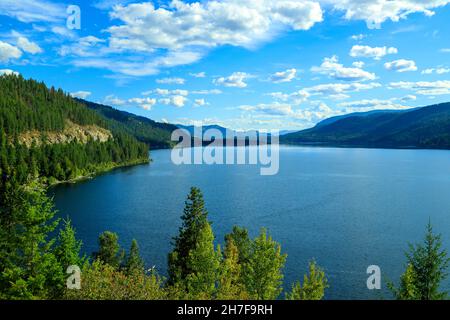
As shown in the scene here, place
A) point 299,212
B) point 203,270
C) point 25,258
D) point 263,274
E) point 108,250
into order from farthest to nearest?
Result: point 299,212
point 108,250
point 203,270
point 263,274
point 25,258

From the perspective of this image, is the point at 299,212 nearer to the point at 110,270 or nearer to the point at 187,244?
the point at 187,244

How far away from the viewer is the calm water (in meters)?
69.1

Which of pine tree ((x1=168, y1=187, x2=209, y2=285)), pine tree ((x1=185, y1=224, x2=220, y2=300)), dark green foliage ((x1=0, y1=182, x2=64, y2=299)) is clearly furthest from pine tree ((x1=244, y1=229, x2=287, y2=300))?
dark green foliage ((x1=0, y1=182, x2=64, y2=299))

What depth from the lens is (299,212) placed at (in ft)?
340

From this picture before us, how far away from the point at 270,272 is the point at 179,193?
300 feet

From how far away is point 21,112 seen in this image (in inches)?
7682

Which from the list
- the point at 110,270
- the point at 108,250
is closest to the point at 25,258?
the point at 110,270

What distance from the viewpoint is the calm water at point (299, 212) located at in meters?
69.1

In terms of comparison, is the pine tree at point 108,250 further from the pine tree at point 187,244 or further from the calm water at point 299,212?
the calm water at point 299,212

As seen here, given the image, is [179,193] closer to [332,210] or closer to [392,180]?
[332,210]

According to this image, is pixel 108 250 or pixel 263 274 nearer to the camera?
pixel 263 274

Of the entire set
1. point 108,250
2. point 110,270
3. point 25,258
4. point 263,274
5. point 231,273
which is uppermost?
point 25,258

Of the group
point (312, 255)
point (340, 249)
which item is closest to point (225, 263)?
point (312, 255)
